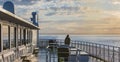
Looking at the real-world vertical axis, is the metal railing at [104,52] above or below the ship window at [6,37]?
below

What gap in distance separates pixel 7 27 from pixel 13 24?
2.10 meters

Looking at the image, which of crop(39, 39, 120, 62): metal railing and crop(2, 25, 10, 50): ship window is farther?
crop(39, 39, 120, 62): metal railing

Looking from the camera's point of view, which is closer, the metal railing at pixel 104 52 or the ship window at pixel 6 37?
the ship window at pixel 6 37

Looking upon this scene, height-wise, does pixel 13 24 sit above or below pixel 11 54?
above

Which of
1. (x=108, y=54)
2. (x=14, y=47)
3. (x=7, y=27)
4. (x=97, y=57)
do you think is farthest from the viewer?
(x=97, y=57)

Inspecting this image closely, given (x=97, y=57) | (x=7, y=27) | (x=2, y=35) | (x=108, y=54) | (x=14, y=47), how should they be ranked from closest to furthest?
(x=2, y=35), (x=7, y=27), (x=14, y=47), (x=108, y=54), (x=97, y=57)

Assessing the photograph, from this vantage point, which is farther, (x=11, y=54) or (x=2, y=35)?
(x=11, y=54)

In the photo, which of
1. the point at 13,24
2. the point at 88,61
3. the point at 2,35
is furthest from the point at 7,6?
the point at 88,61

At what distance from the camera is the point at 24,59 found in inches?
984

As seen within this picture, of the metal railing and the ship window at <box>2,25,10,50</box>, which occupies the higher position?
the ship window at <box>2,25,10,50</box>

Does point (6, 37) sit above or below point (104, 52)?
above

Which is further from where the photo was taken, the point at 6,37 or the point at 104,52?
the point at 104,52

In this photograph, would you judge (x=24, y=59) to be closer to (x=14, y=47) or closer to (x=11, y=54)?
(x=14, y=47)

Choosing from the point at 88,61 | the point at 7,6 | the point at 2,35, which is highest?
the point at 7,6
